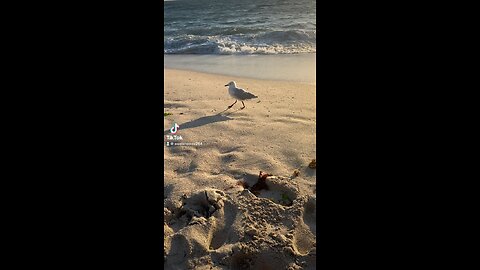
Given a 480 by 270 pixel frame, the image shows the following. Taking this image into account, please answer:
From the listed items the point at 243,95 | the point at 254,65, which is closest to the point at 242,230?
the point at 243,95

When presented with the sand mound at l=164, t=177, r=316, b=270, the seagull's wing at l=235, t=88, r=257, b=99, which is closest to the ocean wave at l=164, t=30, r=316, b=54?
the seagull's wing at l=235, t=88, r=257, b=99

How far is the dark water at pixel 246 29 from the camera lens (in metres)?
8.63

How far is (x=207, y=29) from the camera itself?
11898mm

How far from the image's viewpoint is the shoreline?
5.62 meters

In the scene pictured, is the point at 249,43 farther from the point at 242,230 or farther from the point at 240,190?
the point at 242,230

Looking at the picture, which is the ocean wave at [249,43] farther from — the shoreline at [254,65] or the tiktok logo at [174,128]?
the tiktok logo at [174,128]

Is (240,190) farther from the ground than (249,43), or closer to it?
closer to it

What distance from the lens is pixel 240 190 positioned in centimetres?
215

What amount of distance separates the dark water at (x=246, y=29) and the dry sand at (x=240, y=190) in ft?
14.9

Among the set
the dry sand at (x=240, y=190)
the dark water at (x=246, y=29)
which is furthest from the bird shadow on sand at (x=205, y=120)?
the dark water at (x=246, y=29)

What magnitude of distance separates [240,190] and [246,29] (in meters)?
9.28

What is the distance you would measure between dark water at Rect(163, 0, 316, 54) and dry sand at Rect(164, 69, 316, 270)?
4.55m
